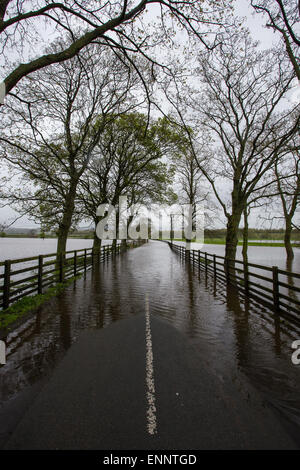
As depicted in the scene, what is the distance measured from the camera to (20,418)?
2.77m

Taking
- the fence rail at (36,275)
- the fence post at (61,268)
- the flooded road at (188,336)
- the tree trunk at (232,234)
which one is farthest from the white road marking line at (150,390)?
the tree trunk at (232,234)

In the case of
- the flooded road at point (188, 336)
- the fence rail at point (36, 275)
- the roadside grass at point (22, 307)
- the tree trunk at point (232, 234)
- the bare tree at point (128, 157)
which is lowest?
the flooded road at point (188, 336)

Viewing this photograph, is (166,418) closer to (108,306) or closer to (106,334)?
(106,334)

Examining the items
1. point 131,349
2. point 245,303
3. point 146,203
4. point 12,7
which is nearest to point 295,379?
point 131,349

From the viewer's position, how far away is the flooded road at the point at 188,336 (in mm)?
3320

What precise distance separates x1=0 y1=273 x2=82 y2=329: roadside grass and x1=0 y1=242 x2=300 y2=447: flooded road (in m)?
0.34

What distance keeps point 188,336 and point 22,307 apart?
16.8 ft

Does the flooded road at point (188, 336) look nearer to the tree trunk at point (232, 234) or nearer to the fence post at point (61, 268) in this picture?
the fence post at point (61, 268)

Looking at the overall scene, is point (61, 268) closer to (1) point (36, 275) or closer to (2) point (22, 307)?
(1) point (36, 275)

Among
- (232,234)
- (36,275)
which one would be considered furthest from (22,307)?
(232,234)

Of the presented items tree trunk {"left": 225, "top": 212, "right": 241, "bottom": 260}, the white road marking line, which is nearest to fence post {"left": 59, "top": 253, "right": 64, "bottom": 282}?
the white road marking line

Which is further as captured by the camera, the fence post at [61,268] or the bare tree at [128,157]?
the bare tree at [128,157]

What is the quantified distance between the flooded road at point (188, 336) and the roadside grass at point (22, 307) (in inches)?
13.5

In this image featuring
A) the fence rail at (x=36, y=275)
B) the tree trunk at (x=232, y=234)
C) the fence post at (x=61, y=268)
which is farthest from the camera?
the tree trunk at (x=232, y=234)
